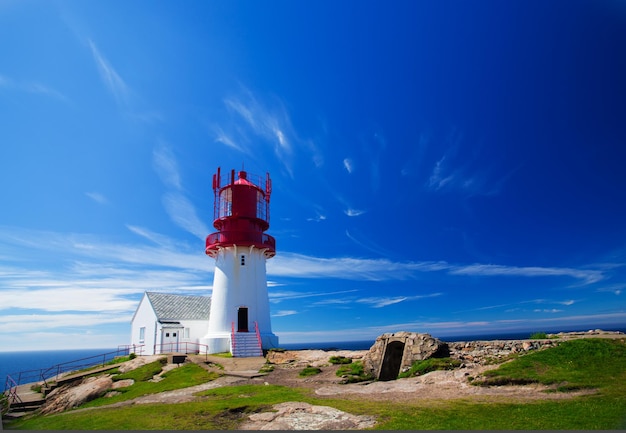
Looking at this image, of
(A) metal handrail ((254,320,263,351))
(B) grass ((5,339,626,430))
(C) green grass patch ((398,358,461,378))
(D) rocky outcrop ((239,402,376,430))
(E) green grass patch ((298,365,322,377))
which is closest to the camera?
(B) grass ((5,339,626,430))

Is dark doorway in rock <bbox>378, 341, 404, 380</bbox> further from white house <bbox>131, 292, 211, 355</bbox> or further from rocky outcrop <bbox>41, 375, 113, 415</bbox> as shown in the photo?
white house <bbox>131, 292, 211, 355</bbox>

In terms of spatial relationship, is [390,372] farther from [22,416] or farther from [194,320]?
[194,320]

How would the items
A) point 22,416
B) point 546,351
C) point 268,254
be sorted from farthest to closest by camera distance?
1. point 268,254
2. point 22,416
3. point 546,351

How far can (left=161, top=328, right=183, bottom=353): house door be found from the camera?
29.2 metres

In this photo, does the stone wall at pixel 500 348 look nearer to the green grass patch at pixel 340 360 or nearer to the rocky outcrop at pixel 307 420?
the green grass patch at pixel 340 360

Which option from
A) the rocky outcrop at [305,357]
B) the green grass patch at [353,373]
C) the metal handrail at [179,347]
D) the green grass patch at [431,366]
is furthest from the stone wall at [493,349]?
the metal handrail at [179,347]

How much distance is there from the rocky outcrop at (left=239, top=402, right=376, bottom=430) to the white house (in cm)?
2108

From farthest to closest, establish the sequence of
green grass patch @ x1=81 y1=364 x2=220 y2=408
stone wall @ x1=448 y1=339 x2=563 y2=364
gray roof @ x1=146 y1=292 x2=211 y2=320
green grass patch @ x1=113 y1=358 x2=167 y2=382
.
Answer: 1. gray roof @ x1=146 y1=292 x2=211 y2=320
2. green grass patch @ x1=113 y1=358 x2=167 y2=382
3. green grass patch @ x1=81 y1=364 x2=220 y2=408
4. stone wall @ x1=448 y1=339 x2=563 y2=364

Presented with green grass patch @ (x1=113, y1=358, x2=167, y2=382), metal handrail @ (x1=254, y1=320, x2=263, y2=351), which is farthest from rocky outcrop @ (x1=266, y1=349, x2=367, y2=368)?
green grass patch @ (x1=113, y1=358, x2=167, y2=382)

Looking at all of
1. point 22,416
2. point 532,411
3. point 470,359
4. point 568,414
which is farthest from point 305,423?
point 22,416

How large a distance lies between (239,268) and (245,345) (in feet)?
19.6

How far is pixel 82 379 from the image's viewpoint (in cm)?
2183

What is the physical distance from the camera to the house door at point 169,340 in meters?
29.2

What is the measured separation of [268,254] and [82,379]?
1532 cm
